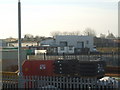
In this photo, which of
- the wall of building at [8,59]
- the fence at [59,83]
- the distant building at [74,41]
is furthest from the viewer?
the distant building at [74,41]

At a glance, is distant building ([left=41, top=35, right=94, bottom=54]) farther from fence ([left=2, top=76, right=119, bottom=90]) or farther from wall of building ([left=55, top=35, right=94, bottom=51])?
fence ([left=2, top=76, right=119, bottom=90])

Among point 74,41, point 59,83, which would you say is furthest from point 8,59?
point 74,41

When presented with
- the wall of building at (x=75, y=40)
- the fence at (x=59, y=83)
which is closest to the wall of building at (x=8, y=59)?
the fence at (x=59, y=83)

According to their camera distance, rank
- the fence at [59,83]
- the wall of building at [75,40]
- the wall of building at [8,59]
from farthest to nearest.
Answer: the wall of building at [75,40], the wall of building at [8,59], the fence at [59,83]

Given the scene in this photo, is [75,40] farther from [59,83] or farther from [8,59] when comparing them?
[59,83]

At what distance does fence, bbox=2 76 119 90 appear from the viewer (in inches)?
335

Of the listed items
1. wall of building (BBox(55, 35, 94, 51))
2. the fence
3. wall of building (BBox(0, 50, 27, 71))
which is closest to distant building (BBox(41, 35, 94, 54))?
wall of building (BBox(55, 35, 94, 51))

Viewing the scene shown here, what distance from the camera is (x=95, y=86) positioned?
8.55 meters

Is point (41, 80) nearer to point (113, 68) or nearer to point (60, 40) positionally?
point (113, 68)

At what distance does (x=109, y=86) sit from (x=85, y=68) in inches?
248

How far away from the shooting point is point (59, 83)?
9.30 meters

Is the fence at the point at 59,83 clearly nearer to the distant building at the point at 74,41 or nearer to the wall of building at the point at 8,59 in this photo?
the wall of building at the point at 8,59

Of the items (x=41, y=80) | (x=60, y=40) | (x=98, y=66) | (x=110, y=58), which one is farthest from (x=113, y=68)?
(x=60, y=40)

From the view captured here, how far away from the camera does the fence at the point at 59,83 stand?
335 inches
